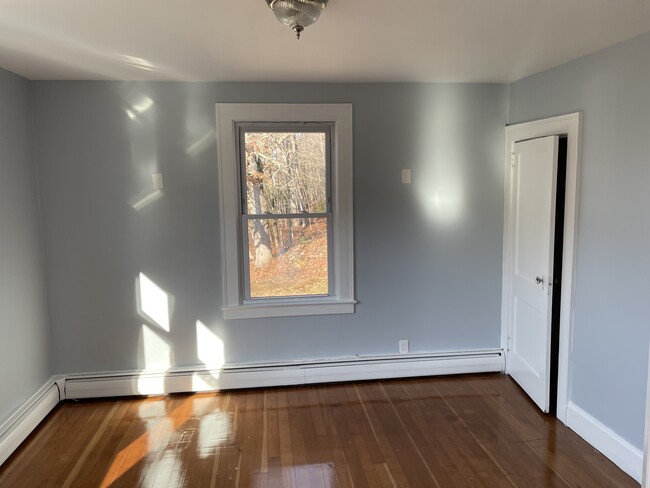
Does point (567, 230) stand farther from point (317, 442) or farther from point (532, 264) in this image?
point (317, 442)

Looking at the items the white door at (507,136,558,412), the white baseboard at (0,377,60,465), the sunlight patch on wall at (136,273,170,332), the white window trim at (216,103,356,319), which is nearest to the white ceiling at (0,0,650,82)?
the white window trim at (216,103,356,319)

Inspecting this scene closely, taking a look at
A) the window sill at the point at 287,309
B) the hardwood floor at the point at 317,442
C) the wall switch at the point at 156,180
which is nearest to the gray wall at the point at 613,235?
the hardwood floor at the point at 317,442

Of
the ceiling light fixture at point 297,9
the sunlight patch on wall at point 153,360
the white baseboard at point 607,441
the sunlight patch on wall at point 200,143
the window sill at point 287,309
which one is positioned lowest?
the white baseboard at point 607,441

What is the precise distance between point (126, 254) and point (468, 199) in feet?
8.70

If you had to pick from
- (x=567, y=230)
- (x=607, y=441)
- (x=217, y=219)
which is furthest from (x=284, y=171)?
(x=607, y=441)

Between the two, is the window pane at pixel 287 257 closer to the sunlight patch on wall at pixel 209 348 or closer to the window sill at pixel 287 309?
the window sill at pixel 287 309

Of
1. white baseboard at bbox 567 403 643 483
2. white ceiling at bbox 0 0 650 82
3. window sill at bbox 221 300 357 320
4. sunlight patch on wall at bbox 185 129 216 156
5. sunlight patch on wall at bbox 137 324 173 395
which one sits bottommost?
white baseboard at bbox 567 403 643 483

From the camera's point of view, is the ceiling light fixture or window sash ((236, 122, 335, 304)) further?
window sash ((236, 122, 335, 304))

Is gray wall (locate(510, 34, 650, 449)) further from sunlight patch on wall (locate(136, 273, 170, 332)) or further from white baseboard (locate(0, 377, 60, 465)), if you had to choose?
white baseboard (locate(0, 377, 60, 465))

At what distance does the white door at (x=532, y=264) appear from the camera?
3041 millimetres

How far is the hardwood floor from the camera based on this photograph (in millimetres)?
2518

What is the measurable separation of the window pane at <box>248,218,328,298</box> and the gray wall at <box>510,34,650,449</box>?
71.4 inches

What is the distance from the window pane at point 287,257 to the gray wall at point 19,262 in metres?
1.49

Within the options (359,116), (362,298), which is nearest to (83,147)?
(359,116)
